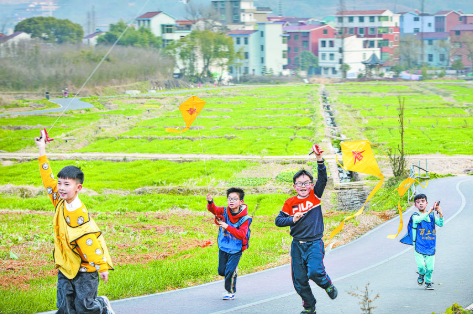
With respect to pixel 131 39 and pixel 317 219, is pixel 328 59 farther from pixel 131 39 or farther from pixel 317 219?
pixel 317 219

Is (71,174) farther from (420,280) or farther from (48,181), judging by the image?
(420,280)

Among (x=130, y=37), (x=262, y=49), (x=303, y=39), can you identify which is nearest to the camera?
(x=130, y=37)

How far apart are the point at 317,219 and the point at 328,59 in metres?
91.8

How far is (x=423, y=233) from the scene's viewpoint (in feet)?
25.5

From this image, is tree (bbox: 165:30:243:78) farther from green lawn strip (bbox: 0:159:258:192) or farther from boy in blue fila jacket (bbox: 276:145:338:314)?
boy in blue fila jacket (bbox: 276:145:338:314)

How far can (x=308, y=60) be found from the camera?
95438 mm

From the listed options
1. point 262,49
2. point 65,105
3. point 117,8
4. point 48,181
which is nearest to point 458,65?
point 262,49

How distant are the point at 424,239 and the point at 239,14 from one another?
103 metres

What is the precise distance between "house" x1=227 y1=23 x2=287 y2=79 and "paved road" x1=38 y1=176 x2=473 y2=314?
84.7m

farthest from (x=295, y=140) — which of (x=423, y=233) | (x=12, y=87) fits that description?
(x=12, y=87)

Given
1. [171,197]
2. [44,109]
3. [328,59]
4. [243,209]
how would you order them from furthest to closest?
1. [328,59]
2. [44,109]
3. [171,197]
4. [243,209]

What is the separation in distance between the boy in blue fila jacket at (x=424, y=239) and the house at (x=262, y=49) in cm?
8688

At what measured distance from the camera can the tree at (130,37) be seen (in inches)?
3280

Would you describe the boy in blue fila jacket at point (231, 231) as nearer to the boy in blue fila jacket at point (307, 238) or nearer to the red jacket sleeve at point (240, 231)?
the red jacket sleeve at point (240, 231)
